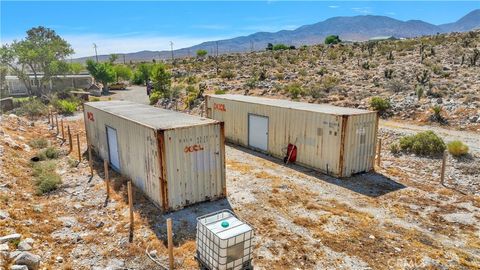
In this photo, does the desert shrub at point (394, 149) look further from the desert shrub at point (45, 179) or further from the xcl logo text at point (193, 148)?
the desert shrub at point (45, 179)

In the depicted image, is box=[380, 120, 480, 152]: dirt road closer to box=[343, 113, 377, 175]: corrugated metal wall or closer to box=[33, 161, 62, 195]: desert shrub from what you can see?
box=[343, 113, 377, 175]: corrugated metal wall

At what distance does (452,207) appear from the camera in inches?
391

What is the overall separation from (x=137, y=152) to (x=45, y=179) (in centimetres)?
348

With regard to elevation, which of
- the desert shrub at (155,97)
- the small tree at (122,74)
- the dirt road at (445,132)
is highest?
the small tree at (122,74)

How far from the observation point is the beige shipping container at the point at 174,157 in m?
9.42

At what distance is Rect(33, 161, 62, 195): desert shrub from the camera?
36.7 feet

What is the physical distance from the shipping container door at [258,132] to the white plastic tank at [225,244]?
8.60 meters

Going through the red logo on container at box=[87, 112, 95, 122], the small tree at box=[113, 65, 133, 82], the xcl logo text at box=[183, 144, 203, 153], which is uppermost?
the small tree at box=[113, 65, 133, 82]

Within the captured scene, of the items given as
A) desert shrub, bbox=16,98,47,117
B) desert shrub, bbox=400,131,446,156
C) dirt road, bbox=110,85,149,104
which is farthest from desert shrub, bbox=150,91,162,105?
desert shrub, bbox=400,131,446,156

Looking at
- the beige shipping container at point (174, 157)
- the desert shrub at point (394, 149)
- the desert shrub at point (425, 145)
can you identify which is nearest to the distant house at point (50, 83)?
the beige shipping container at point (174, 157)

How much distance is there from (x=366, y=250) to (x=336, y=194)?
11.1ft

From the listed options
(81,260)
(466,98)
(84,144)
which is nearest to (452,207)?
(81,260)

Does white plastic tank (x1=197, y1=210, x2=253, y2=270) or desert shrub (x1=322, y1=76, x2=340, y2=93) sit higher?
desert shrub (x1=322, y1=76, x2=340, y2=93)

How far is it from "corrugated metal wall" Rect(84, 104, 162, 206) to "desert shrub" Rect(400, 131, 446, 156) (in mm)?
10973
